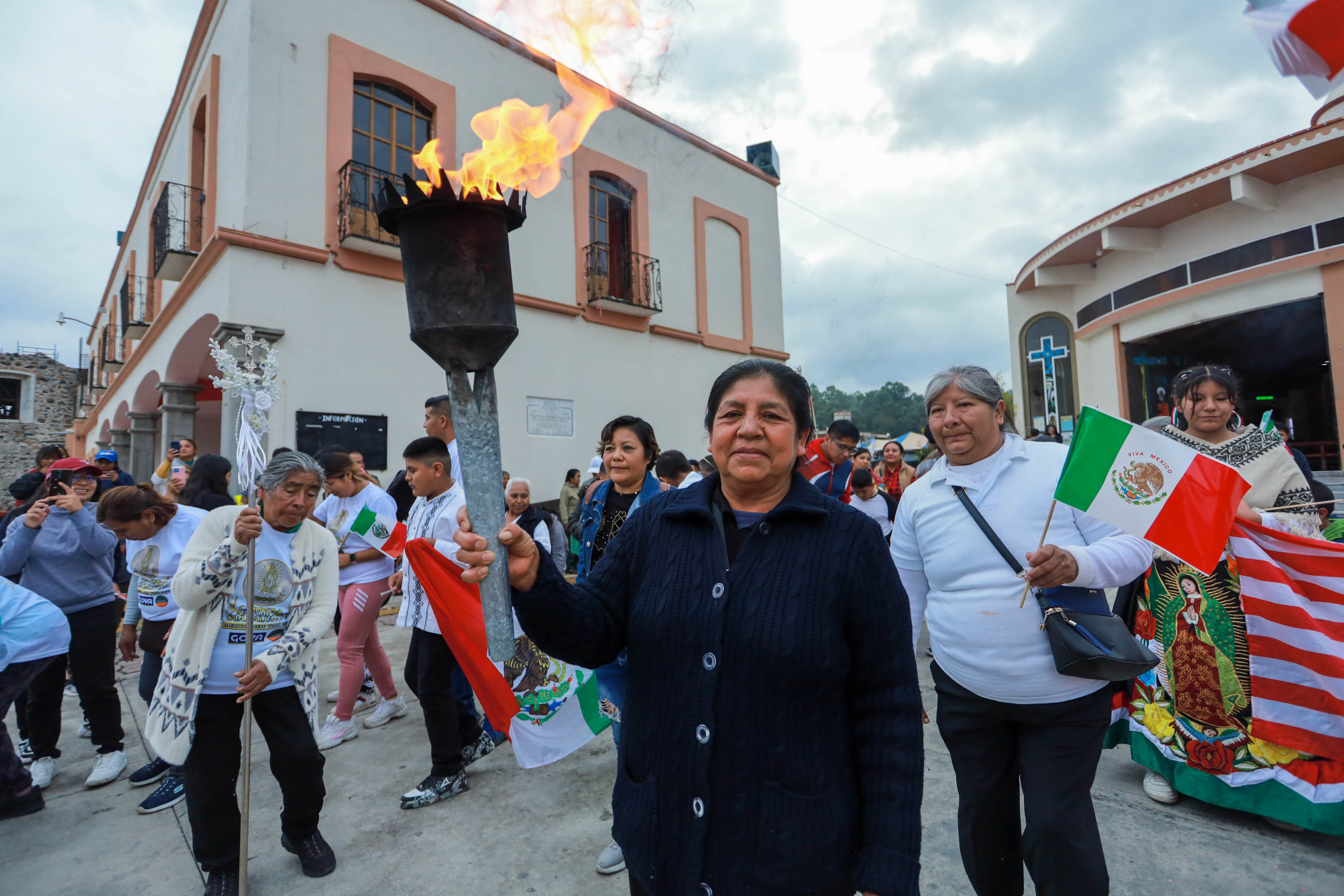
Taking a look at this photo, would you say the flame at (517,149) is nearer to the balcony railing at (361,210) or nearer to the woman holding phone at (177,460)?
the woman holding phone at (177,460)

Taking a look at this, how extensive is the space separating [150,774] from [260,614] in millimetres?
2056

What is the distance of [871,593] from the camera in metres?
1.57

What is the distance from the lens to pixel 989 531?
7.53 feet

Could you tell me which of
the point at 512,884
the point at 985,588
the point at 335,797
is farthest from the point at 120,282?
the point at 985,588

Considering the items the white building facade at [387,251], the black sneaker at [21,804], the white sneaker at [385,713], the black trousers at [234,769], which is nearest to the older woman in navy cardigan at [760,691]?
the black trousers at [234,769]

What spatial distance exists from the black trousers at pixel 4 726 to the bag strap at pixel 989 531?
4.85 metres

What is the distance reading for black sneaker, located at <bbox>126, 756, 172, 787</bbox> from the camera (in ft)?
13.2

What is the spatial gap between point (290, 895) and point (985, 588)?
10.3ft

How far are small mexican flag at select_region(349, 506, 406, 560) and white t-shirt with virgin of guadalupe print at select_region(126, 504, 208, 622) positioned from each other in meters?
0.99

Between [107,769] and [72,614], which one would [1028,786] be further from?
[72,614]

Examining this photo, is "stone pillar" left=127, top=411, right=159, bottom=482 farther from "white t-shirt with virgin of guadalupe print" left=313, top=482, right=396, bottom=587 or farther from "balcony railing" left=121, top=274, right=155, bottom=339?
"white t-shirt with virgin of guadalupe print" left=313, top=482, right=396, bottom=587

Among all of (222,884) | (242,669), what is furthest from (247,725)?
(222,884)

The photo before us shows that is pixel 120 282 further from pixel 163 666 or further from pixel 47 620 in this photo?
pixel 163 666

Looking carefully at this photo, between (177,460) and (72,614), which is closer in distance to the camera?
(72,614)
